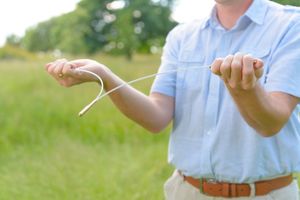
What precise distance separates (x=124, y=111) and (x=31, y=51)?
1608cm

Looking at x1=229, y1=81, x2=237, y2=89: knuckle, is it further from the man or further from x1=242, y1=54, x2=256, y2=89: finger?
the man

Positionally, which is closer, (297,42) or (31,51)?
(297,42)

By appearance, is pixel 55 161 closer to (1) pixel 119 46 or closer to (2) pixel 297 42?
(2) pixel 297 42

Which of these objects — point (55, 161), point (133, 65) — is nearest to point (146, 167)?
point (55, 161)

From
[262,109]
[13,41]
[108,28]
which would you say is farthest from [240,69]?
[13,41]

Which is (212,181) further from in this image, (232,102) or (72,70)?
(72,70)

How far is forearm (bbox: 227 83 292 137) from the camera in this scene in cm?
119

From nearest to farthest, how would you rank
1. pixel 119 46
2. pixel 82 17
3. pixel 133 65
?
pixel 133 65 < pixel 119 46 < pixel 82 17

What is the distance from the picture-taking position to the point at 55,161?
4.08 meters

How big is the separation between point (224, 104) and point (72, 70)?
414mm

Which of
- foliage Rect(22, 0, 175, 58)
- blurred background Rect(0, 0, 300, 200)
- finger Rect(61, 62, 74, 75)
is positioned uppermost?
finger Rect(61, 62, 74, 75)

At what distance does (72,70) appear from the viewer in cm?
134

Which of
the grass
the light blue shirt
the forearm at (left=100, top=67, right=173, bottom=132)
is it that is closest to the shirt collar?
the light blue shirt

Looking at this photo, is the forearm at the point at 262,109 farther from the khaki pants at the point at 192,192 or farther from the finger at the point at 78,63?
the finger at the point at 78,63
